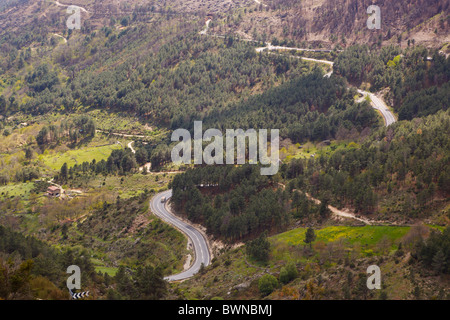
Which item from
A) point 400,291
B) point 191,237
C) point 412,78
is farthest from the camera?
point 412,78

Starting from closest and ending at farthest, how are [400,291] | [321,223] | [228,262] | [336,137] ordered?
1. [400,291]
2. [228,262]
3. [321,223]
4. [336,137]

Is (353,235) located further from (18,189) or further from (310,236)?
(18,189)

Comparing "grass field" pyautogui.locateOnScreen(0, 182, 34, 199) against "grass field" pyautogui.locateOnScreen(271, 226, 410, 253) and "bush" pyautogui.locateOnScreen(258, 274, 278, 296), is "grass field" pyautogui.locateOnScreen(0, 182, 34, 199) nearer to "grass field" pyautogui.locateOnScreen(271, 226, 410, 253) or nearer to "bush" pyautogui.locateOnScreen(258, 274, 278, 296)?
"grass field" pyautogui.locateOnScreen(271, 226, 410, 253)

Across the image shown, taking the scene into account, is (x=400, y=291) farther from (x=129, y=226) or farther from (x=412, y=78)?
(x=412, y=78)

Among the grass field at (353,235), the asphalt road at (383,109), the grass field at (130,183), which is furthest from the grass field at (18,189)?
the asphalt road at (383,109)

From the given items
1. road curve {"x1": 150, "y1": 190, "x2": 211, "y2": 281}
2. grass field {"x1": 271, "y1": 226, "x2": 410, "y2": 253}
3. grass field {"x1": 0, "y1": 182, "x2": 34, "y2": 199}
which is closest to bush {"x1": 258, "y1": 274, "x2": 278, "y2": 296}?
grass field {"x1": 271, "y1": 226, "x2": 410, "y2": 253}

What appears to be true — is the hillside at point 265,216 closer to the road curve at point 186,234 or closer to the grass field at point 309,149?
the road curve at point 186,234
